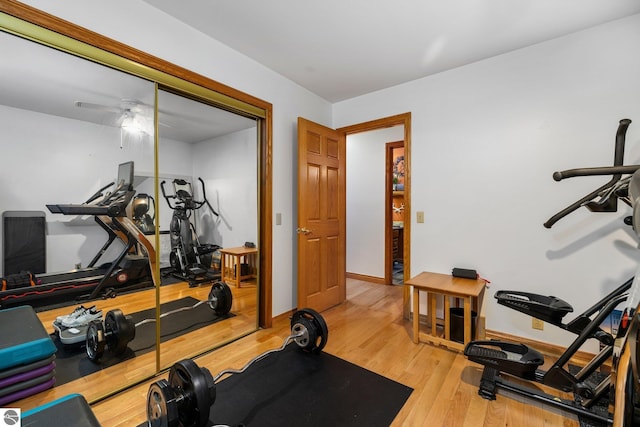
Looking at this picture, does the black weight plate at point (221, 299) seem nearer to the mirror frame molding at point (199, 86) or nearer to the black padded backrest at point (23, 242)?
the mirror frame molding at point (199, 86)

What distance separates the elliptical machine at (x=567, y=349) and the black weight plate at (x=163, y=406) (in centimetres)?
187

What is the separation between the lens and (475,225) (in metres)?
2.81

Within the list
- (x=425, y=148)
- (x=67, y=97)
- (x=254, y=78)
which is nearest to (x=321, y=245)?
(x=425, y=148)

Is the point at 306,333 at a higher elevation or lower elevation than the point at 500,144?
lower

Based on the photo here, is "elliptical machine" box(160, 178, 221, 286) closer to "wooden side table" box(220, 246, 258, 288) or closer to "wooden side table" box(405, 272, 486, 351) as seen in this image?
"wooden side table" box(220, 246, 258, 288)

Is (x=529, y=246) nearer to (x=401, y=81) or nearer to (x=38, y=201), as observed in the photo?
(x=401, y=81)

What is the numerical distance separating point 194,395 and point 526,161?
307 centimetres

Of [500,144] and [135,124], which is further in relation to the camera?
[500,144]

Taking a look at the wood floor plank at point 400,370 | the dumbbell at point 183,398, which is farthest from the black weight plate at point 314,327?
the dumbbell at point 183,398

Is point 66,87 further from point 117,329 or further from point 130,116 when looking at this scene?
point 117,329

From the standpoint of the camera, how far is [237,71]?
105 inches

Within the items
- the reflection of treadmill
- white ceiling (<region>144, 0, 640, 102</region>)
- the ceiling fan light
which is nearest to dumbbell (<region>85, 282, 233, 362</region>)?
the reflection of treadmill

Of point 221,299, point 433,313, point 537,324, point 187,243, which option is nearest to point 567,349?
point 537,324

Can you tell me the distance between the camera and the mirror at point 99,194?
1625 millimetres
